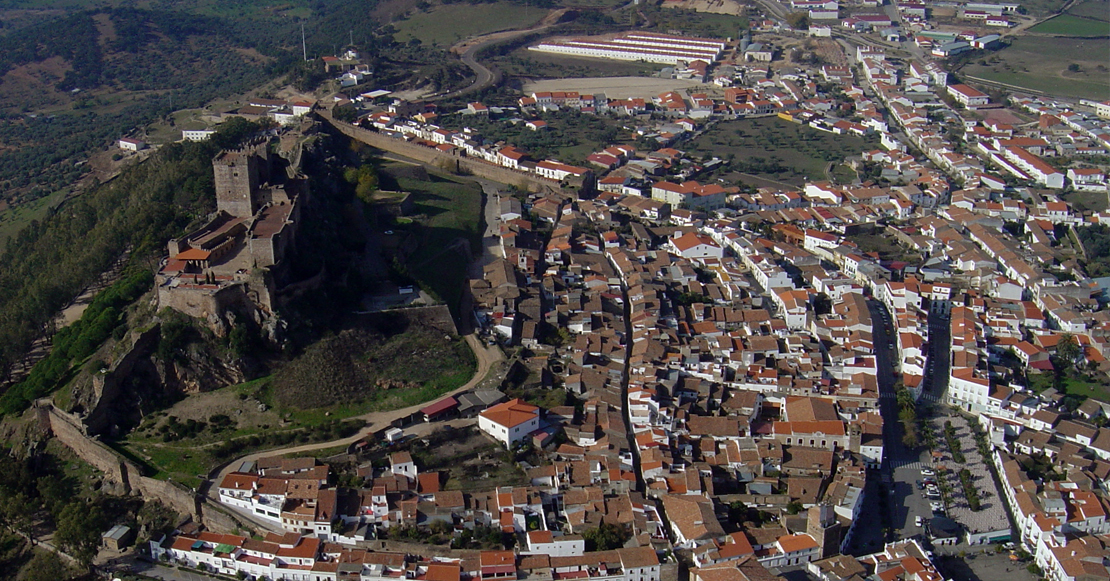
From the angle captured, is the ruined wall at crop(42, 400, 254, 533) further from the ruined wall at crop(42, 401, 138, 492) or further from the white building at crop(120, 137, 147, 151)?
the white building at crop(120, 137, 147, 151)

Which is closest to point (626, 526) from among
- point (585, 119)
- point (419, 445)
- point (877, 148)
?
point (419, 445)

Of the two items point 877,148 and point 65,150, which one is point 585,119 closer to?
point 877,148

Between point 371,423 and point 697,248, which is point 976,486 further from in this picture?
point 371,423

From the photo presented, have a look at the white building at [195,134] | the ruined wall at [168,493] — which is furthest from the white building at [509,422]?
the white building at [195,134]

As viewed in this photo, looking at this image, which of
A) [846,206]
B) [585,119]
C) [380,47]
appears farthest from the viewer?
[380,47]

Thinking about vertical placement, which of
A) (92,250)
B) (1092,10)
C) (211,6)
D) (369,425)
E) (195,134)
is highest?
(1092,10)

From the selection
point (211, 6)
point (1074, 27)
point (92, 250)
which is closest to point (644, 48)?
point (1074, 27)

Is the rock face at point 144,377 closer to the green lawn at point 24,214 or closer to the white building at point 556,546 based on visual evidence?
the white building at point 556,546
